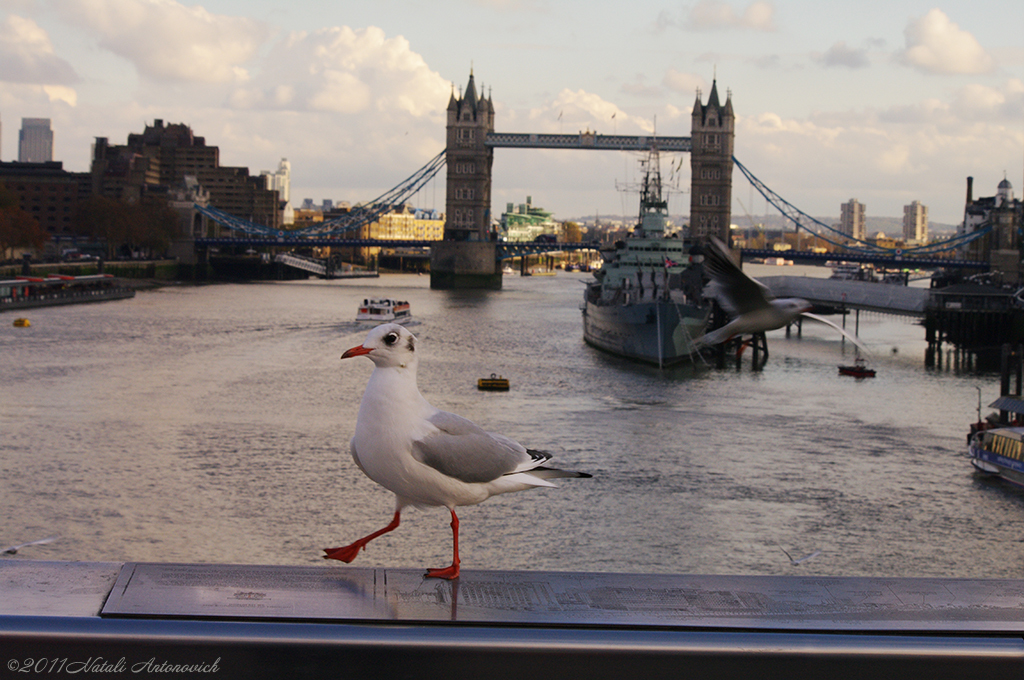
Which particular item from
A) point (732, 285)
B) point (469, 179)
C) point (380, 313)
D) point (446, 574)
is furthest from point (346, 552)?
point (469, 179)

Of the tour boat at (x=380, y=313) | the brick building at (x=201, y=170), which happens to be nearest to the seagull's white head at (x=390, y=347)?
the tour boat at (x=380, y=313)

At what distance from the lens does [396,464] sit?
2.69m

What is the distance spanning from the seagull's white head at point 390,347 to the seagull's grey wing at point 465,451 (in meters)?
0.20

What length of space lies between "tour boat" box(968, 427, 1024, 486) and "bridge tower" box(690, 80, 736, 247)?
61336 mm

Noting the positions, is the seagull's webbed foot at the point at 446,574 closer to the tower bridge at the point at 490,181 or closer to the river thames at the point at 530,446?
the river thames at the point at 530,446

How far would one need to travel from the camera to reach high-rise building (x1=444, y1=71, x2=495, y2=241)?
76.1 meters

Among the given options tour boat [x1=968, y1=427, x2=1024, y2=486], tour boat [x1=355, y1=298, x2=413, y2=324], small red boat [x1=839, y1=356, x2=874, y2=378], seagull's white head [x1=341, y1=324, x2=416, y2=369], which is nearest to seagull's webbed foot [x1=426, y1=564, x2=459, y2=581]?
seagull's white head [x1=341, y1=324, x2=416, y2=369]

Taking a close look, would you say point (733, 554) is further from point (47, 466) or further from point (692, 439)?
point (47, 466)

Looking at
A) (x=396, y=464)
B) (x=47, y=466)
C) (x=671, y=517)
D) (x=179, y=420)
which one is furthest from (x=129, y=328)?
(x=396, y=464)

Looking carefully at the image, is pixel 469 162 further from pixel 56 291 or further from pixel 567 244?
pixel 56 291

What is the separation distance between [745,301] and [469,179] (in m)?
74.0

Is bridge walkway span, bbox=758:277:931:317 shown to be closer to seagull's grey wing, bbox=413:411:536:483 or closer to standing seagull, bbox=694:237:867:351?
standing seagull, bbox=694:237:867:351

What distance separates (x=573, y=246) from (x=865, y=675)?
2539 inches

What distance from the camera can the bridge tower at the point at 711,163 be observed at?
7569 cm
